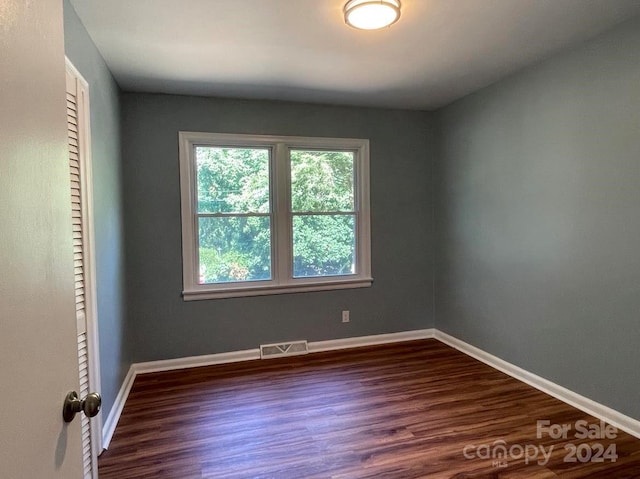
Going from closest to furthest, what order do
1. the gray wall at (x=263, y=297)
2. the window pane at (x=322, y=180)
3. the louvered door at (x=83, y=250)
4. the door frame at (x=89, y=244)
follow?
the louvered door at (x=83, y=250) → the door frame at (x=89, y=244) → the gray wall at (x=263, y=297) → the window pane at (x=322, y=180)

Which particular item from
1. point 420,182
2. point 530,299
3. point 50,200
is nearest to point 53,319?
point 50,200

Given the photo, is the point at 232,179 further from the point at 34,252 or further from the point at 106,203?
the point at 34,252

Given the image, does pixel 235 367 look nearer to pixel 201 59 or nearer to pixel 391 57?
pixel 201 59

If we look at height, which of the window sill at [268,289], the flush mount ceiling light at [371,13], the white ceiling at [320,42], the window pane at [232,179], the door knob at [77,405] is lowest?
the window sill at [268,289]

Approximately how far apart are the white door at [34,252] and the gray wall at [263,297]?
8.61 feet

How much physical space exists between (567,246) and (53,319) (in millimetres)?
2976

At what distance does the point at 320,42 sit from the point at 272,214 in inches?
66.6

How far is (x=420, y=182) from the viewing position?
13.9 ft

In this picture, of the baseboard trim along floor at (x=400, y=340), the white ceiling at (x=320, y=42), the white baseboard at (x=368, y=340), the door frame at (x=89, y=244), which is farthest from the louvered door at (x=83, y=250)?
the white baseboard at (x=368, y=340)

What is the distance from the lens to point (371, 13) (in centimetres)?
202

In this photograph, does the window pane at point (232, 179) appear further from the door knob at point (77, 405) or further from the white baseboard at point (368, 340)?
the door knob at point (77, 405)

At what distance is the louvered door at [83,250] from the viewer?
1.97 metres

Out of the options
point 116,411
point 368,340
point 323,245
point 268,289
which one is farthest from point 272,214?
point 116,411

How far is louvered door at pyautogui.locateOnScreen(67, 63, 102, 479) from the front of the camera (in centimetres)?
197
